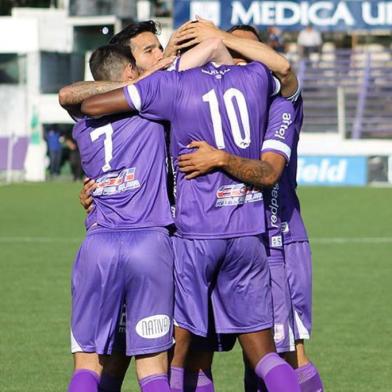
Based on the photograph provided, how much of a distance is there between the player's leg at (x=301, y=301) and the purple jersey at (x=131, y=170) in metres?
1.04

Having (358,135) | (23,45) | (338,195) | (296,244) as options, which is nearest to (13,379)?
(296,244)

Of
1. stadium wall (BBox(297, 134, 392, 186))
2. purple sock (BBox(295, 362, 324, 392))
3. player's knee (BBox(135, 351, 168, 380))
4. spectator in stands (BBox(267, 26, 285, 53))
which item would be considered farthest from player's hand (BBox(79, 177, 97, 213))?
spectator in stands (BBox(267, 26, 285, 53))

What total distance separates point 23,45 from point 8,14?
52.9ft

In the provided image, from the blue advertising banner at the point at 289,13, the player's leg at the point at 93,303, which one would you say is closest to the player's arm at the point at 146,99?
the player's leg at the point at 93,303

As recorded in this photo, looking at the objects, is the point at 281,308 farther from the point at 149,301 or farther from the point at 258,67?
the point at 258,67

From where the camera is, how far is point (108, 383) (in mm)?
6922

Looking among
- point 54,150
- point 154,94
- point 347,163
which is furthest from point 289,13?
point 154,94

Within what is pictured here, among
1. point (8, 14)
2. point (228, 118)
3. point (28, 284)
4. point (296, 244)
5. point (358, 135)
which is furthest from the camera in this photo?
point (8, 14)

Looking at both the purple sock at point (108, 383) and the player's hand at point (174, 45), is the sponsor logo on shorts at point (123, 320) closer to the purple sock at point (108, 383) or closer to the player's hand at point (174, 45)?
the purple sock at point (108, 383)

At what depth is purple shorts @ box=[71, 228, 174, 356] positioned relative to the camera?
246 inches

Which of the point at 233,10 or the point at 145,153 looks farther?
the point at 233,10

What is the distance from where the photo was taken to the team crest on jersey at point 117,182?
20.7ft

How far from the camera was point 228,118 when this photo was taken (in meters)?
6.22

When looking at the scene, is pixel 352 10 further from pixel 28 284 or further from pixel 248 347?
pixel 248 347
